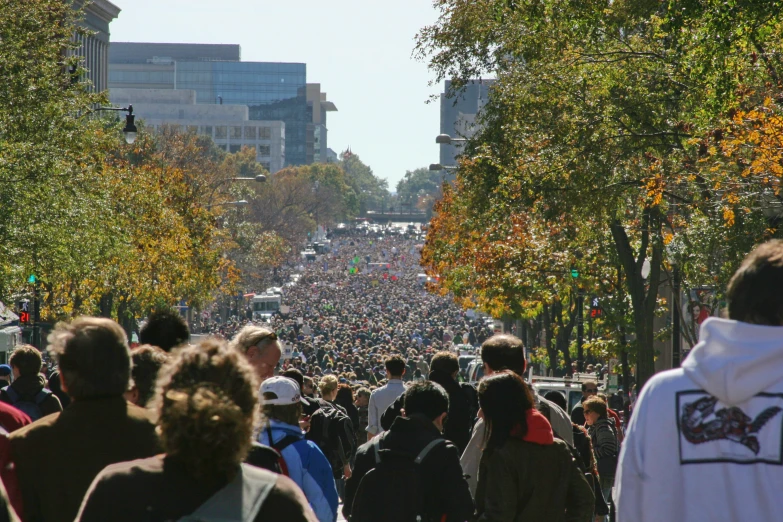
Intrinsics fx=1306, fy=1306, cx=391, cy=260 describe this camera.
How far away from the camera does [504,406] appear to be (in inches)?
238

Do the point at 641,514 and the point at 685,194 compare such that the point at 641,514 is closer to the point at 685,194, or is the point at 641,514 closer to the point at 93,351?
the point at 93,351

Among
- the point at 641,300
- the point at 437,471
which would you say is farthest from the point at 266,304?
the point at 437,471

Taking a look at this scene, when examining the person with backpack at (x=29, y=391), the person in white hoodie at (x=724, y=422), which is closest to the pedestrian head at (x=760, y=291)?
the person in white hoodie at (x=724, y=422)

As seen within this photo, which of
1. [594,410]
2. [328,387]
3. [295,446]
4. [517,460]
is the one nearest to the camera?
[295,446]

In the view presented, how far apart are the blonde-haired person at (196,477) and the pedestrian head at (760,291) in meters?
1.34

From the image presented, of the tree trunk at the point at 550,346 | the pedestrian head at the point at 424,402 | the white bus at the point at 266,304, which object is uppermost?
the pedestrian head at the point at 424,402

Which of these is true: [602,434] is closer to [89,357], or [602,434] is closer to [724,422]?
[89,357]

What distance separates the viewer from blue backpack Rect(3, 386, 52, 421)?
26.2 ft

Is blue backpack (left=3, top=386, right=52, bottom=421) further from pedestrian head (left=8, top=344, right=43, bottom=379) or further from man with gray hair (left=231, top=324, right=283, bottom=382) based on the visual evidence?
man with gray hair (left=231, top=324, right=283, bottom=382)

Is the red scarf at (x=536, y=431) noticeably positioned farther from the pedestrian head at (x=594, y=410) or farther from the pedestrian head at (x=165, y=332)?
the pedestrian head at (x=594, y=410)

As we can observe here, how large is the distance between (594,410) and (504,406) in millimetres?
5682

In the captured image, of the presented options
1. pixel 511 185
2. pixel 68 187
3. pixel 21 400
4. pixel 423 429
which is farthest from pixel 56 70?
pixel 423 429

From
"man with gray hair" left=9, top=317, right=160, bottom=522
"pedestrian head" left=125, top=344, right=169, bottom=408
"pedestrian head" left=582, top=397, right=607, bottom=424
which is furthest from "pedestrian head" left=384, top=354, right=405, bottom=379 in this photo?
"man with gray hair" left=9, top=317, right=160, bottom=522

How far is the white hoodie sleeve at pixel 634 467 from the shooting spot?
3.68 metres
